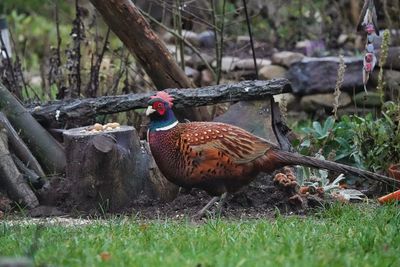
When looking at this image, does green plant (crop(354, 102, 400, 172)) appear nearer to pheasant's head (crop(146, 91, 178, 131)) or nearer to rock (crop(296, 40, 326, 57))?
pheasant's head (crop(146, 91, 178, 131))

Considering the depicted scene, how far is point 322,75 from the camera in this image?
38.1 feet

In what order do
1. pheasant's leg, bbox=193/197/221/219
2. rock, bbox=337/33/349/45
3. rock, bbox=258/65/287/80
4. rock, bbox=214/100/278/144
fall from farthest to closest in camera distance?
1. rock, bbox=337/33/349/45
2. rock, bbox=258/65/287/80
3. rock, bbox=214/100/278/144
4. pheasant's leg, bbox=193/197/221/219

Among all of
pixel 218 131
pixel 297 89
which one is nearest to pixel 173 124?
pixel 218 131

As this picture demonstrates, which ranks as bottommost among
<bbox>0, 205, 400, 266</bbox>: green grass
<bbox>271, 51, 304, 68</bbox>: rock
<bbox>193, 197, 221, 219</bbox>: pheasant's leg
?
<bbox>193, 197, 221, 219</bbox>: pheasant's leg

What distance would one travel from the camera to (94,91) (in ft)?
30.3

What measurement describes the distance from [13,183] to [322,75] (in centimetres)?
581

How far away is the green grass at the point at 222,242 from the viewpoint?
439 cm

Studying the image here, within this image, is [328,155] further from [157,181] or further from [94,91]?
[94,91]

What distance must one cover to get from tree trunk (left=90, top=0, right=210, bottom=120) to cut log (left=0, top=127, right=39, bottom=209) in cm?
152

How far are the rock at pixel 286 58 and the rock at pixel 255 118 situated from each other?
4.52 metres

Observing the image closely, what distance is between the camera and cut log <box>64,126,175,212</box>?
21.5ft

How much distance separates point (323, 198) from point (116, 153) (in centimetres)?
167

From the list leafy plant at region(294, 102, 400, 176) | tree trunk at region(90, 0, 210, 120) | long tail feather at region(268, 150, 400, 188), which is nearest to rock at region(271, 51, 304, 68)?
leafy plant at region(294, 102, 400, 176)

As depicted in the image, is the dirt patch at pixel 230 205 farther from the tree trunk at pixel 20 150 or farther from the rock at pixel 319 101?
the rock at pixel 319 101
